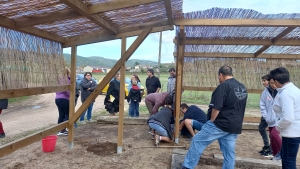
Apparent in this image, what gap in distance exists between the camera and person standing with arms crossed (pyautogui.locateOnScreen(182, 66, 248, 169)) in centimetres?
341

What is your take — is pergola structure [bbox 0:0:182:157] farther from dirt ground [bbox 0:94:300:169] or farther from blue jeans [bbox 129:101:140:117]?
blue jeans [bbox 129:101:140:117]

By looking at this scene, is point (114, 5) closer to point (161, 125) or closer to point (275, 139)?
point (161, 125)

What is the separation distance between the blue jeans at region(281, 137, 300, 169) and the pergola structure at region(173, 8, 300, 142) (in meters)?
2.07

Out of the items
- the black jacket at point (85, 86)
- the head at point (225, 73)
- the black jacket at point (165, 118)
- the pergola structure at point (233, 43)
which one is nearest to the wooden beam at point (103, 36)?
the pergola structure at point (233, 43)

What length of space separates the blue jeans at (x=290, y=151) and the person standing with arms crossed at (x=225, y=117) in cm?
60

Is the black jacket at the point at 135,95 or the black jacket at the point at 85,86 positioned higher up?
the black jacket at the point at 85,86

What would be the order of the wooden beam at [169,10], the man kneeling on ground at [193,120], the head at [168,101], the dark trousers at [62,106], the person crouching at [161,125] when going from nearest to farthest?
the wooden beam at [169,10]
the person crouching at [161,125]
the man kneeling on ground at [193,120]
the head at [168,101]
the dark trousers at [62,106]

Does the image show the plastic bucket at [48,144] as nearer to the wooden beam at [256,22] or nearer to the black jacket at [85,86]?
the black jacket at [85,86]

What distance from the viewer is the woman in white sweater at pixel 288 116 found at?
310 centimetres

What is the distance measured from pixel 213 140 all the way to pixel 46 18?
Answer: 286cm

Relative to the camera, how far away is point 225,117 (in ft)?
11.4

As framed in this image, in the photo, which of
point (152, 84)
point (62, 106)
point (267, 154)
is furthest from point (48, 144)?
point (267, 154)

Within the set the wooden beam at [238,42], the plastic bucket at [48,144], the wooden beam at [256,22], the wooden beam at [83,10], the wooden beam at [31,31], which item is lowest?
the plastic bucket at [48,144]

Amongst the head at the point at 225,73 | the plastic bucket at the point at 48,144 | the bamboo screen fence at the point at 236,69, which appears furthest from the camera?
the bamboo screen fence at the point at 236,69
